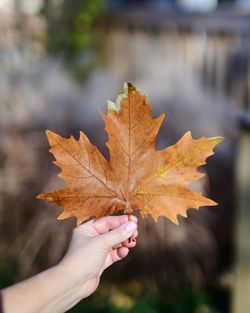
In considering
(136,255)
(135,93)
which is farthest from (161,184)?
(136,255)

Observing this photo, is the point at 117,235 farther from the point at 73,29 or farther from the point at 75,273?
the point at 73,29

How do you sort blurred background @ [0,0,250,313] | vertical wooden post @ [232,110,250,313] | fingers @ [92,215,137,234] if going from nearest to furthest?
fingers @ [92,215,137,234]
vertical wooden post @ [232,110,250,313]
blurred background @ [0,0,250,313]

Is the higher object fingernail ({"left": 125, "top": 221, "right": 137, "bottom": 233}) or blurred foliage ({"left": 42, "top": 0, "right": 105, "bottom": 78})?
blurred foliage ({"left": 42, "top": 0, "right": 105, "bottom": 78})

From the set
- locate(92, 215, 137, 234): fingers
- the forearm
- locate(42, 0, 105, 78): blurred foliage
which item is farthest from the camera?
locate(42, 0, 105, 78): blurred foliage

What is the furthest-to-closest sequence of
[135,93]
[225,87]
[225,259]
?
[225,87], [225,259], [135,93]

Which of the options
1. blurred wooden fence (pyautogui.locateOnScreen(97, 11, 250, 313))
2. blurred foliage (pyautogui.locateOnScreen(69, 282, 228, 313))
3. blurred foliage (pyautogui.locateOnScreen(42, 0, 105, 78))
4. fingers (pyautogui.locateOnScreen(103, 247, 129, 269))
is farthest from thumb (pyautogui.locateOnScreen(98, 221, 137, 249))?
blurred foliage (pyautogui.locateOnScreen(42, 0, 105, 78))

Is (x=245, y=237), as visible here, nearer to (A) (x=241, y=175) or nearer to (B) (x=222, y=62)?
(A) (x=241, y=175)

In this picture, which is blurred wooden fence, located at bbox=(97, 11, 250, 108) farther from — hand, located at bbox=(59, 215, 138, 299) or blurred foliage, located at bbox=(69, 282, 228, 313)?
hand, located at bbox=(59, 215, 138, 299)

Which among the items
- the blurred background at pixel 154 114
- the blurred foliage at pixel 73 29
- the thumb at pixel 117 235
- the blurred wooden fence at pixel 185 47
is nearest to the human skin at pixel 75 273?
the thumb at pixel 117 235
